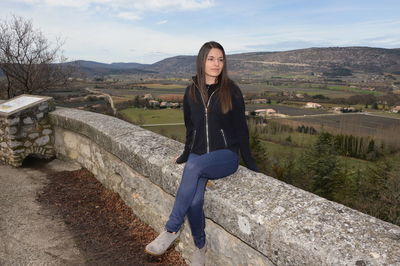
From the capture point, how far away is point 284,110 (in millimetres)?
71000

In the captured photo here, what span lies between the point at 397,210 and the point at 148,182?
19871 mm

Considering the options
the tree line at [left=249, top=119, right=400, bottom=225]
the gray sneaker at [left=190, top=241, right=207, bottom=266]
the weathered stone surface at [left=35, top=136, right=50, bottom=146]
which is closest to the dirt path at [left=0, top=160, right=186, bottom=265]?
the gray sneaker at [left=190, top=241, right=207, bottom=266]

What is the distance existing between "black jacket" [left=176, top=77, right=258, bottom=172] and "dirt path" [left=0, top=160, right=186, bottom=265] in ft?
3.17

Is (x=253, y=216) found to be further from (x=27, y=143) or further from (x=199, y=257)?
(x=27, y=143)

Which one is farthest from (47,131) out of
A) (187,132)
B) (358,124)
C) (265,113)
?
(265,113)

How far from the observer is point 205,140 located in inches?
98.7

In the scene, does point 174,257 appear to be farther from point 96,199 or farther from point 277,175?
point 277,175

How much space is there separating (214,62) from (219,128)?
56 centimetres

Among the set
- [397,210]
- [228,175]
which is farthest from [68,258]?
[397,210]

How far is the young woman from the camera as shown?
220cm

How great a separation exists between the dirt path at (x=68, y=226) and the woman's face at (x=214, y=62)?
154 centimetres

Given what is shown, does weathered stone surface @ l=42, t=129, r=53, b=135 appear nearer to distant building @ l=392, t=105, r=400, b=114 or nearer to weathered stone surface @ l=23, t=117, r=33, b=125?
weathered stone surface @ l=23, t=117, r=33, b=125

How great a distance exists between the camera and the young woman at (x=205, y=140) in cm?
220

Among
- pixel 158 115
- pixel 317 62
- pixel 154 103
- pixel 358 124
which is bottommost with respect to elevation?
pixel 358 124
